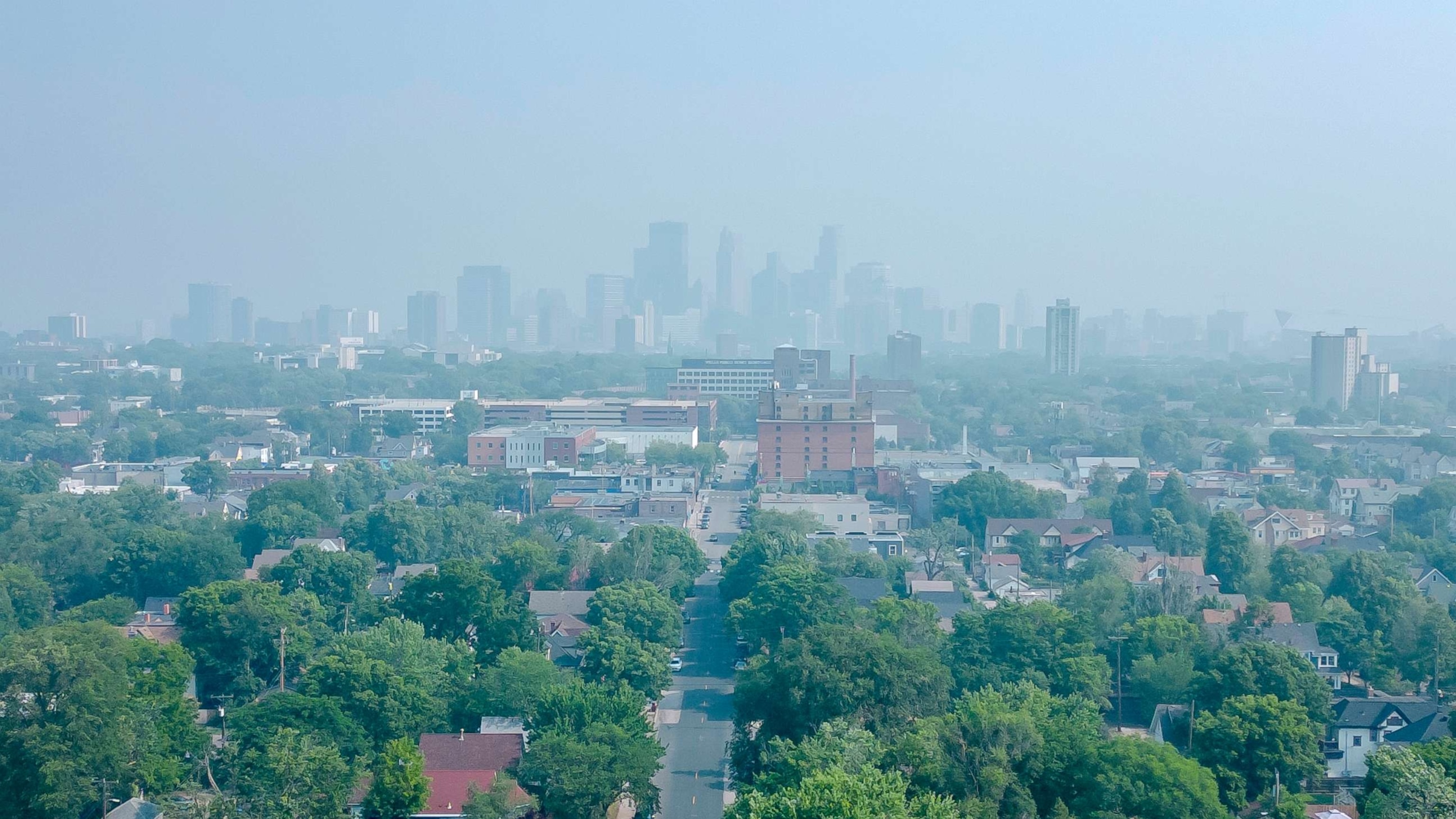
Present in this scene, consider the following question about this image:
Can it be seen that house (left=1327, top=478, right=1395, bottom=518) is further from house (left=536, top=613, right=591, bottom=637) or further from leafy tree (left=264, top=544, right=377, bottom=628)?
leafy tree (left=264, top=544, right=377, bottom=628)

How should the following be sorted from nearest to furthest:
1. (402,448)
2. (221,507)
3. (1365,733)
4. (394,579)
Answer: (1365,733)
(394,579)
(221,507)
(402,448)

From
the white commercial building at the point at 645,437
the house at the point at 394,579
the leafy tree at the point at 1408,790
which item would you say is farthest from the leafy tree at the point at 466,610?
the white commercial building at the point at 645,437

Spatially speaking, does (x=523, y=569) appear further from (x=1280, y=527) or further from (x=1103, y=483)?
(x=1103, y=483)

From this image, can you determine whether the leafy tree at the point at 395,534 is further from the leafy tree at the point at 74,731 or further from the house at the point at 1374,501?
the house at the point at 1374,501

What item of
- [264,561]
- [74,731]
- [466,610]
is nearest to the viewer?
[74,731]

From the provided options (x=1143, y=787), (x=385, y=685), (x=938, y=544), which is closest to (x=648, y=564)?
(x=938, y=544)

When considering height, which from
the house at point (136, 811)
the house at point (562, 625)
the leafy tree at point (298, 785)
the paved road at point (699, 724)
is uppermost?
the leafy tree at point (298, 785)
